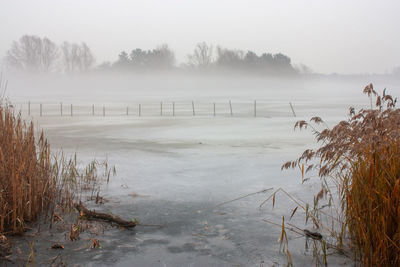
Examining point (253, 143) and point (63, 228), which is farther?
point (253, 143)

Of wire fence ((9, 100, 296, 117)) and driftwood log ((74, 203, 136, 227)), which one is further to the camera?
wire fence ((9, 100, 296, 117))

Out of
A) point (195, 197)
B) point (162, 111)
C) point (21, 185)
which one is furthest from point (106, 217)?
point (162, 111)

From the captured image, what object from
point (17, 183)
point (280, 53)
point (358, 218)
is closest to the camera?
point (358, 218)

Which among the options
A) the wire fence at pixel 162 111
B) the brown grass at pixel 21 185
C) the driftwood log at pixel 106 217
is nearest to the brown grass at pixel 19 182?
the brown grass at pixel 21 185

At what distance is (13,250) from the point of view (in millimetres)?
4398

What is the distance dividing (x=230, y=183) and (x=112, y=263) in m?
3.97

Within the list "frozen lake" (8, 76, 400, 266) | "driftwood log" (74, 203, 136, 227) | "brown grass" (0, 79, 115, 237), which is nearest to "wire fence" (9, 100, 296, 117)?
"frozen lake" (8, 76, 400, 266)

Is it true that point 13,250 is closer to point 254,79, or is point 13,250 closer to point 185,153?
point 185,153

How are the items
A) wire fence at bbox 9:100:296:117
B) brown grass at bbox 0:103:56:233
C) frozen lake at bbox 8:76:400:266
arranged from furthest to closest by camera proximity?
wire fence at bbox 9:100:296:117, brown grass at bbox 0:103:56:233, frozen lake at bbox 8:76:400:266

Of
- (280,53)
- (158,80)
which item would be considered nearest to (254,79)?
(280,53)

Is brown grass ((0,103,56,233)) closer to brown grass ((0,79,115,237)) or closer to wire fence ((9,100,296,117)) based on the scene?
brown grass ((0,79,115,237))

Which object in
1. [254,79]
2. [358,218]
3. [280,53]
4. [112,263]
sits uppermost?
[280,53]

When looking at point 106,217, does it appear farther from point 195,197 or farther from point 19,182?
point 195,197

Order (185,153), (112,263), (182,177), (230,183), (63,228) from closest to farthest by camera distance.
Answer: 1. (112,263)
2. (63,228)
3. (230,183)
4. (182,177)
5. (185,153)
